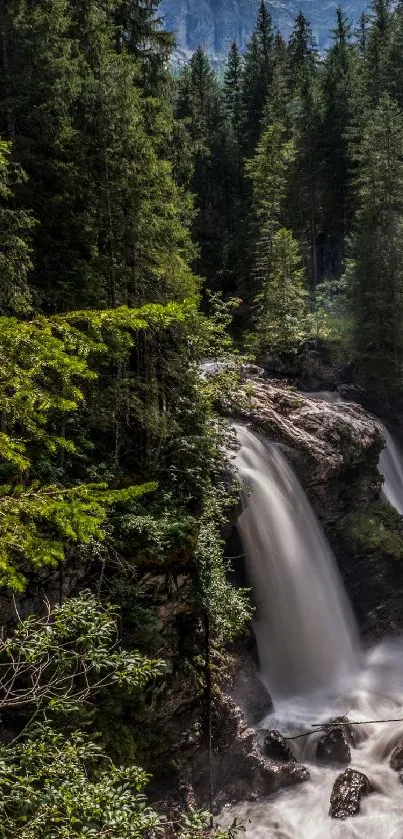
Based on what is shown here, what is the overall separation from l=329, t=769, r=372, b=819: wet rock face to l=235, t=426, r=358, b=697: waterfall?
3.19 metres

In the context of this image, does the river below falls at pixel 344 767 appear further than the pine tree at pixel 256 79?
No

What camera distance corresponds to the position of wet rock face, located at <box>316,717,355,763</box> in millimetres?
12438

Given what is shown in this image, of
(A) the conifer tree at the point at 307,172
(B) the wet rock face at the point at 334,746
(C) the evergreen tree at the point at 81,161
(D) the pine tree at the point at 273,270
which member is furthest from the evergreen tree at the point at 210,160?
(B) the wet rock face at the point at 334,746

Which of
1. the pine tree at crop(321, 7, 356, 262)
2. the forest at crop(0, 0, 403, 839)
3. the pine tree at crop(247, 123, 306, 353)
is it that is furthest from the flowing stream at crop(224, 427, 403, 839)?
the pine tree at crop(321, 7, 356, 262)

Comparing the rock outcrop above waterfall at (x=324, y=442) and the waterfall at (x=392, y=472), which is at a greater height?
the rock outcrop above waterfall at (x=324, y=442)

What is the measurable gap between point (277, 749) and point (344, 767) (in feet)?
4.97

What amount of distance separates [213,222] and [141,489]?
45093mm

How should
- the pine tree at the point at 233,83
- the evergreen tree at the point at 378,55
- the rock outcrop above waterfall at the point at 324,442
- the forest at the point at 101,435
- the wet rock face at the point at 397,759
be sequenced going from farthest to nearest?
the pine tree at the point at 233,83 < the evergreen tree at the point at 378,55 < the rock outcrop above waterfall at the point at 324,442 < the wet rock face at the point at 397,759 < the forest at the point at 101,435

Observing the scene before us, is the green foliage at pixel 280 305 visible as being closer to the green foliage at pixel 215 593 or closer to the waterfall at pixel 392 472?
the waterfall at pixel 392 472

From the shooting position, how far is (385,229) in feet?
94.3

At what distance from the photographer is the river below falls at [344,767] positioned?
10.7 m

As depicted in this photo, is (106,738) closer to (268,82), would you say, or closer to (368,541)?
(368,541)

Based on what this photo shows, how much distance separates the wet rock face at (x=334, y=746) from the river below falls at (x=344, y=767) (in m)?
0.14

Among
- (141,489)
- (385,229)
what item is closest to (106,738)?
Result: (141,489)
